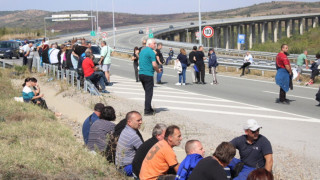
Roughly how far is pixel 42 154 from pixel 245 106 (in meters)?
8.92

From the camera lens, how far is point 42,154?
954 cm

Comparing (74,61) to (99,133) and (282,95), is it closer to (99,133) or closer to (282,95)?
(282,95)

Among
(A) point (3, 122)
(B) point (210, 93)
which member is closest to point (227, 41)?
(B) point (210, 93)

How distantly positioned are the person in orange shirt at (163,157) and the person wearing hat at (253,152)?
3.20 ft

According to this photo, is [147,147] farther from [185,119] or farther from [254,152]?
[185,119]

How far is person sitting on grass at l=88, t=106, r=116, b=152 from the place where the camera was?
9673mm

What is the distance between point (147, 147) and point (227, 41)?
12192 cm

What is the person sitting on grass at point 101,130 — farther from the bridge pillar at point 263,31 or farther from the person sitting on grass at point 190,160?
the bridge pillar at point 263,31

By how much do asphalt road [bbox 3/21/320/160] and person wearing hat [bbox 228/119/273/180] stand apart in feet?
7.56

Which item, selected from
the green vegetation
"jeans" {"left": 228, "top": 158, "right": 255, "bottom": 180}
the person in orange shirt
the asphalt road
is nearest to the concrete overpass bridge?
the green vegetation

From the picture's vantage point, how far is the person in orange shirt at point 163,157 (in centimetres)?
731

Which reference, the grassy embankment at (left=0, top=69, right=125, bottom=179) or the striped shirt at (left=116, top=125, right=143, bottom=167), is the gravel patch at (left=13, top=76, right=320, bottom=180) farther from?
the striped shirt at (left=116, top=125, right=143, bottom=167)

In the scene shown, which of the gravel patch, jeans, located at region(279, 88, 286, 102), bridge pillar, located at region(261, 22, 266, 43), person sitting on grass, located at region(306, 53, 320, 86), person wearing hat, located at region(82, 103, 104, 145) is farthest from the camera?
bridge pillar, located at region(261, 22, 266, 43)

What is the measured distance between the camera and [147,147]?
25.7ft
